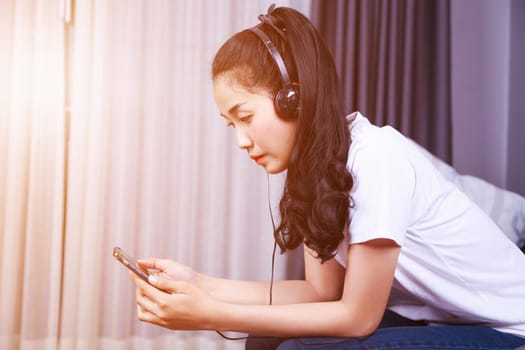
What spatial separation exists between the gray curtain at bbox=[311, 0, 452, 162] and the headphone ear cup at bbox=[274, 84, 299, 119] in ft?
3.69

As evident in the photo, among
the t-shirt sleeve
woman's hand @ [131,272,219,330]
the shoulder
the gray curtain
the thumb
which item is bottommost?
woman's hand @ [131,272,219,330]

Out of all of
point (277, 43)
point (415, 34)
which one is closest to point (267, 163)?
point (277, 43)

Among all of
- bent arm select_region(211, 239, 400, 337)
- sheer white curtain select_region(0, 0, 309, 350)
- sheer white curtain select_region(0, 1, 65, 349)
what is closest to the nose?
bent arm select_region(211, 239, 400, 337)

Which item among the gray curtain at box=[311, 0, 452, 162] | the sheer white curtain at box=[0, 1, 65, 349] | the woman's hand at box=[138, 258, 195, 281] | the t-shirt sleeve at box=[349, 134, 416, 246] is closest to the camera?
the t-shirt sleeve at box=[349, 134, 416, 246]

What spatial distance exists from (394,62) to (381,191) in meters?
1.35

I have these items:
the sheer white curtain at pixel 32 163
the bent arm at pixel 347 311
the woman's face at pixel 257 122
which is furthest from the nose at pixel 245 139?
the sheer white curtain at pixel 32 163

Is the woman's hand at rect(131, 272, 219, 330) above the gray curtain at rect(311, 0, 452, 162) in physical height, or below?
below

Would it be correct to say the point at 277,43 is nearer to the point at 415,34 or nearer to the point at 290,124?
the point at 290,124

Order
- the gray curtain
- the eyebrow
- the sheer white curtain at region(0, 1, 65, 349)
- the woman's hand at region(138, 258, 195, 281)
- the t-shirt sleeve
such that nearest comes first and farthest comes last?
the t-shirt sleeve
the eyebrow
the woman's hand at region(138, 258, 195, 281)
the sheer white curtain at region(0, 1, 65, 349)
the gray curtain

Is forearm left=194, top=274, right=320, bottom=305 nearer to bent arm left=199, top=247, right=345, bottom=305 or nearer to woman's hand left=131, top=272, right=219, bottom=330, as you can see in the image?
bent arm left=199, top=247, right=345, bottom=305

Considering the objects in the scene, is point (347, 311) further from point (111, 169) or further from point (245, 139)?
point (111, 169)

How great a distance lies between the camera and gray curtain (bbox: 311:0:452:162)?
1946 millimetres

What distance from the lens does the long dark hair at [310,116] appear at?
32.8 inches

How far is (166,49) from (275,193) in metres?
0.75
